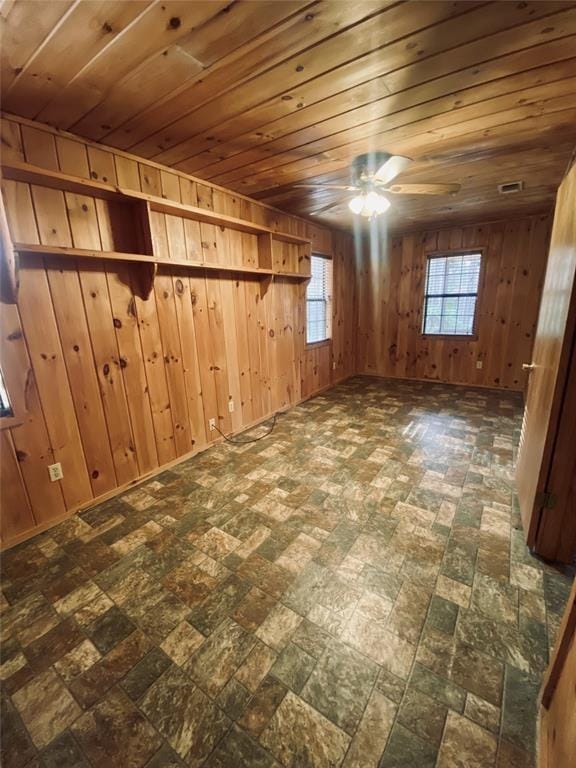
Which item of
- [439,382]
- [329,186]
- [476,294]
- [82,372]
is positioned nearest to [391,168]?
[329,186]

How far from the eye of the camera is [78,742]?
1.03m

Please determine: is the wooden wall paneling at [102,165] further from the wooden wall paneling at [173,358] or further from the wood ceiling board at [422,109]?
the wood ceiling board at [422,109]

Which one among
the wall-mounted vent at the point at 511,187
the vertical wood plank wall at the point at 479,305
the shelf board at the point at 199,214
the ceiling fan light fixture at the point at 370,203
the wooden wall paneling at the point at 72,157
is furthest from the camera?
the vertical wood plank wall at the point at 479,305

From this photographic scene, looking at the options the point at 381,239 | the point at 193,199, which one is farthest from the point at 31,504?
the point at 381,239

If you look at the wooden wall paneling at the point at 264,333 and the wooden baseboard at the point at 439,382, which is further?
the wooden baseboard at the point at 439,382

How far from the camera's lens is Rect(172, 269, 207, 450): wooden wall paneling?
266cm

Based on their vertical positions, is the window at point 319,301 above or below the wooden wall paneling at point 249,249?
below

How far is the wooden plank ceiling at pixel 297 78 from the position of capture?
1.13 m

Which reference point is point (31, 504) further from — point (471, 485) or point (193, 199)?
point (471, 485)

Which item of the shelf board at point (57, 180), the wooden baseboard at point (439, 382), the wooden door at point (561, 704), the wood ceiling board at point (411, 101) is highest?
the wood ceiling board at point (411, 101)

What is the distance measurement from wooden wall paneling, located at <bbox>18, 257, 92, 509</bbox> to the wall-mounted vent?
385 centimetres

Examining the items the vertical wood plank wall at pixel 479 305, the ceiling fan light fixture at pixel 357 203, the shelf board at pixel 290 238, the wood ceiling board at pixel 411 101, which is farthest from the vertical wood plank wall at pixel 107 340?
the vertical wood plank wall at pixel 479 305

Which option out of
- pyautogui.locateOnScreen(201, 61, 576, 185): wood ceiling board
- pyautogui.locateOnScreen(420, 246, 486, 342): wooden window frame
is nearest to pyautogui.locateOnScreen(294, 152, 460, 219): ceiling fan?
pyautogui.locateOnScreen(201, 61, 576, 185): wood ceiling board

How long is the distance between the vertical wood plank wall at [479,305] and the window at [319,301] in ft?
3.18
